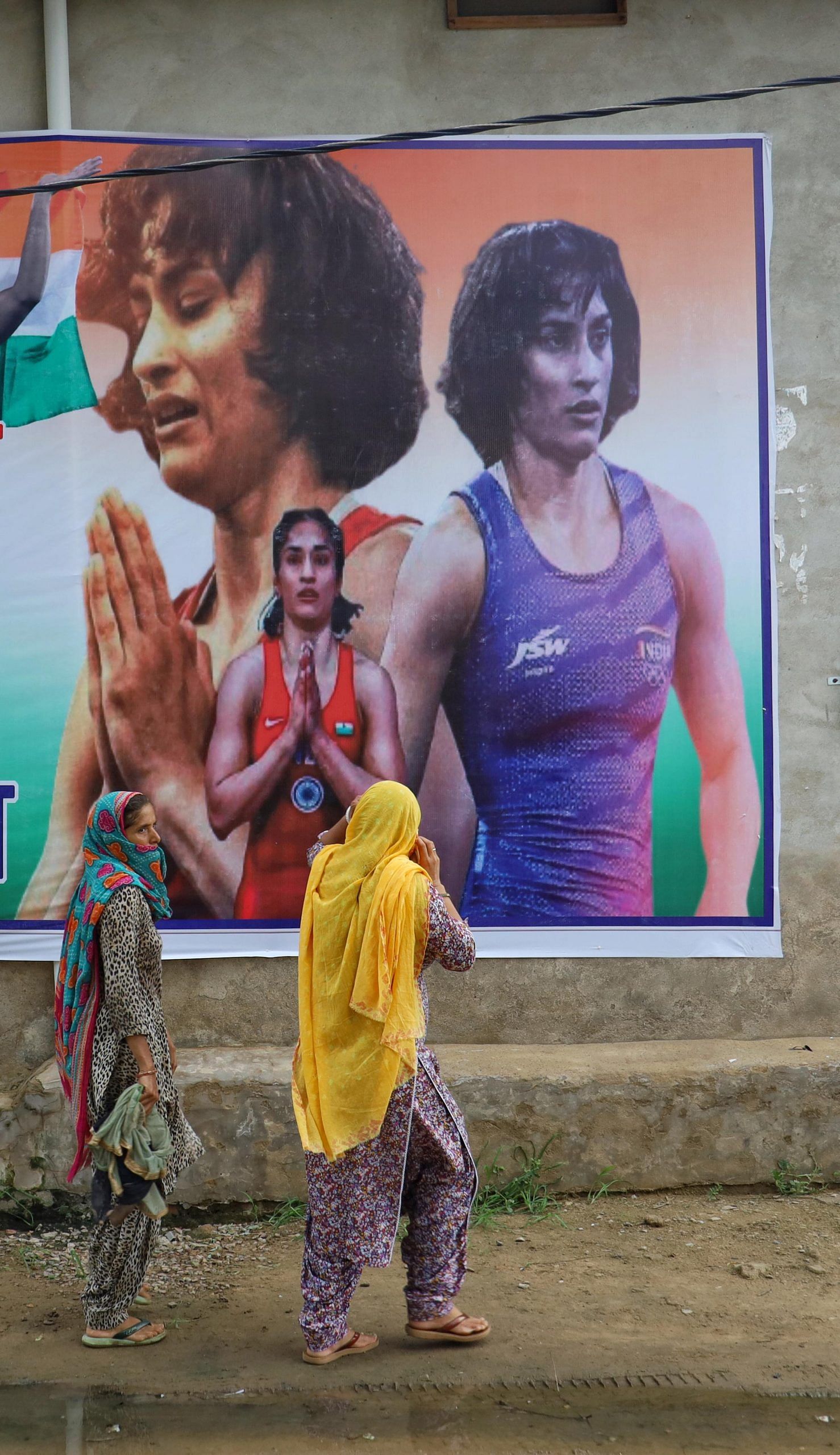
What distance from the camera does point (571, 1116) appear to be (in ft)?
15.8

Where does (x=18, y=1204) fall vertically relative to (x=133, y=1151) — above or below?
below

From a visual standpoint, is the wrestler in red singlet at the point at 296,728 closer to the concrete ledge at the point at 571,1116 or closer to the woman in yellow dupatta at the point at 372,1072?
the concrete ledge at the point at 571,1116

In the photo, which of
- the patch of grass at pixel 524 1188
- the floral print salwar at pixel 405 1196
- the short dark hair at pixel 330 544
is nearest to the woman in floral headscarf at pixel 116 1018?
the floral print salwar at pixel 405 1196

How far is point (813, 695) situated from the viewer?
528cm

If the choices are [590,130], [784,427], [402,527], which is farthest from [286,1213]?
[590,130]

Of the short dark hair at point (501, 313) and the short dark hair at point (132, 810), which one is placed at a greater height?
the short dark hair at point (501, 313)

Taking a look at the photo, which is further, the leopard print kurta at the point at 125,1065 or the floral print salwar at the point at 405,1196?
the leopard print kurta at the point at 125,1065

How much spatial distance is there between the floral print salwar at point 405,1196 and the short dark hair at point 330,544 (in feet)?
6.15

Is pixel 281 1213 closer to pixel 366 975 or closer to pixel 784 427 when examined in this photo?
pixel 366 975

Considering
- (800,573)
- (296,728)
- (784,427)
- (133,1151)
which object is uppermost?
(784,427)

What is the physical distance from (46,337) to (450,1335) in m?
3.84

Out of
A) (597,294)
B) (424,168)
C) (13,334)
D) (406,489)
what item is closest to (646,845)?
(406,489)

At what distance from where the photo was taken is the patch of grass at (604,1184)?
191 inches

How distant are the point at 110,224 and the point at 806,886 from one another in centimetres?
378
